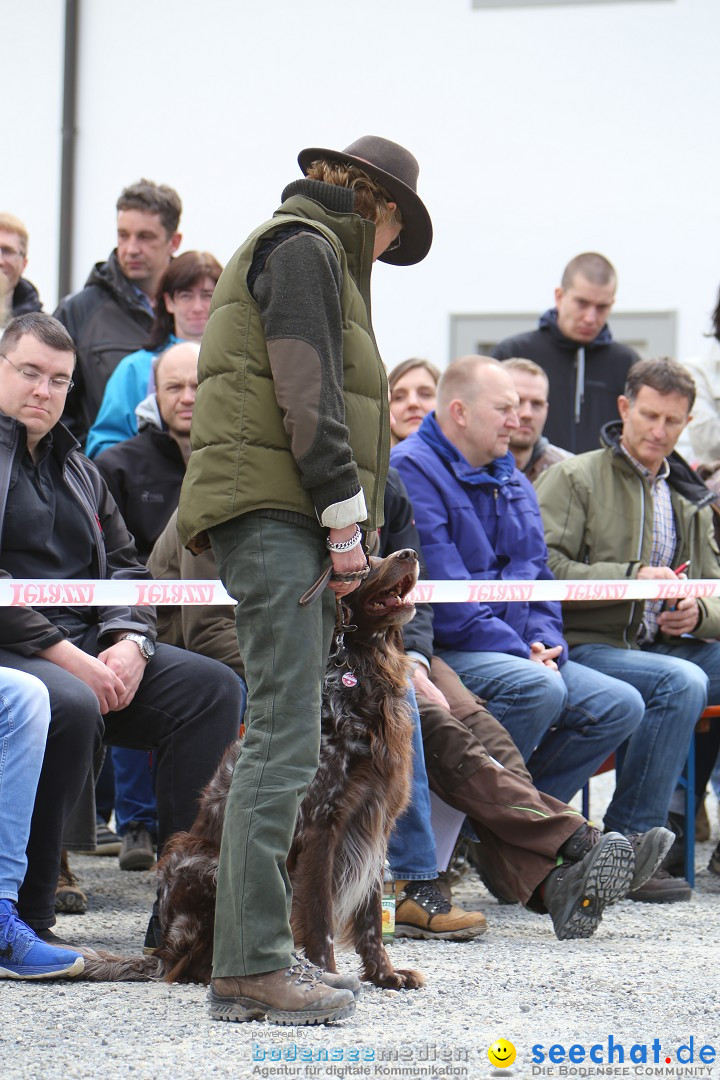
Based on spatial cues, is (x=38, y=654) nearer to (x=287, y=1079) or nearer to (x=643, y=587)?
(x=287, y=1079)

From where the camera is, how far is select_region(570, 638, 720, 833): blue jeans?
5.52 metres

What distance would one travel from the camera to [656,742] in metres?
5.54

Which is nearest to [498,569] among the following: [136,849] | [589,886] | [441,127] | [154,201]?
[589,886]

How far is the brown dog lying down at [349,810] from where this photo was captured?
11.5 ft

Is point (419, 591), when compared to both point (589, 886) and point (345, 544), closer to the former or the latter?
point (589, 886)

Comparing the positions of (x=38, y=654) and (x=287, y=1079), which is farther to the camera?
(x=38, y=654)

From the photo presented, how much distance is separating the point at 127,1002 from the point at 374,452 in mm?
1474

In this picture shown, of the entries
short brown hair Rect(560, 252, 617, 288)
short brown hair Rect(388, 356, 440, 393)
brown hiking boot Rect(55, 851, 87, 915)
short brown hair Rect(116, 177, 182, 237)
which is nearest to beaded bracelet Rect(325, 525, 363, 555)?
brown hiking boot Rect(55, 851, 87, 915)

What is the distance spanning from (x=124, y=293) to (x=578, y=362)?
2379mm

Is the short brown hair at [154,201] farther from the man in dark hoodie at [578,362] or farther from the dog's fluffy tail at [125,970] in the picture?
the dog's fluffy tail at [125,970]

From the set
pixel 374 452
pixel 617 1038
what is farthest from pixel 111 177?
pixel 617 1038

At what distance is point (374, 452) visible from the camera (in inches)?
133

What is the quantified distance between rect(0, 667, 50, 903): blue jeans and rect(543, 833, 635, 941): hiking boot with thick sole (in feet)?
5.46

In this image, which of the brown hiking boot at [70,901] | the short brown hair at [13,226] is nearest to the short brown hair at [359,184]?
the brown hiking boot at [70,901]
